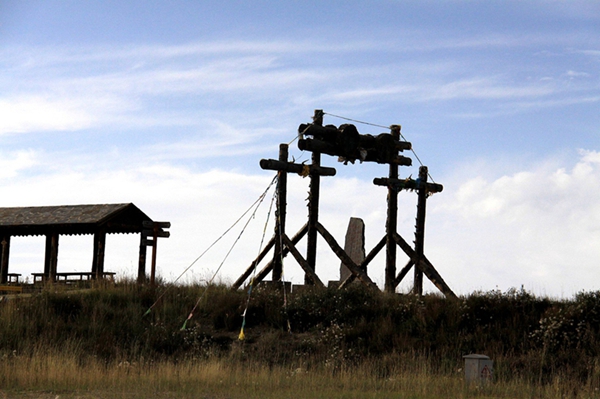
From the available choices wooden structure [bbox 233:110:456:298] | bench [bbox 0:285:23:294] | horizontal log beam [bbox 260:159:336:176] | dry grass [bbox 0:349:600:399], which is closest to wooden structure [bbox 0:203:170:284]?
bench [bbox 0:285:23:294]

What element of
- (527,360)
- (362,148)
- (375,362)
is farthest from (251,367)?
(362,148)

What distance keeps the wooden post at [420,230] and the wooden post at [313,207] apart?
3.01 m

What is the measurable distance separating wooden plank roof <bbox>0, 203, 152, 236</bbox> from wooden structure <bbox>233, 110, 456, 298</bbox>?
6.97 m

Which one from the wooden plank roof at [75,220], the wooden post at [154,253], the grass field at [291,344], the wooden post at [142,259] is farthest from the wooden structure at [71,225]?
the grass field at [291,344]

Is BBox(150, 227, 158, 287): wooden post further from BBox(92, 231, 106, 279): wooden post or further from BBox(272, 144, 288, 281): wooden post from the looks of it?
BBox(272, 144, 288, 281): wooden post

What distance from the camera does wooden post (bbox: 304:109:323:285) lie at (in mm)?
21750

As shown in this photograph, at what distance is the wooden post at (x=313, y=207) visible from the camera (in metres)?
21.8

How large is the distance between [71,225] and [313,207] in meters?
9.65

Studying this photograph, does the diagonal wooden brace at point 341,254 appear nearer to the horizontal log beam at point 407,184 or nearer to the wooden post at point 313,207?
the wooden post at point 313,207

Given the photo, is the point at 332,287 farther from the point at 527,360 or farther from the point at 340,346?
the point at 527,360

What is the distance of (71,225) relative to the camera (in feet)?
88.7

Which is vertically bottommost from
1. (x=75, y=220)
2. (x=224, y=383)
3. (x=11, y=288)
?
(x=224, y=383)

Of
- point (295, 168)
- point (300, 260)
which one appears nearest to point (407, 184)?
point (295, 168)

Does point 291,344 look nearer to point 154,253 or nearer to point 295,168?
point 295,168
